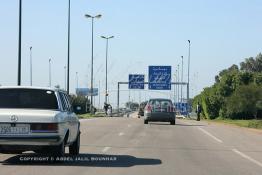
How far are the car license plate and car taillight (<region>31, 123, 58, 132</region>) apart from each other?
0.46ft

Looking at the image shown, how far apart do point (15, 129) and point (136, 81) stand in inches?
3242

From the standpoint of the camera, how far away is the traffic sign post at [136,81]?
319ft

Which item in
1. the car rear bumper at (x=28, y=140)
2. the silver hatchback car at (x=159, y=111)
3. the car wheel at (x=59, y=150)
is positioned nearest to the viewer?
the car rear bumper at (x=28, y=140)

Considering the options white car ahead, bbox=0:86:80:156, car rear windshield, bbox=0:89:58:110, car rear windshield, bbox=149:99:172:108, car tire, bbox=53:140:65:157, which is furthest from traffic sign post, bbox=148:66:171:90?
car tire, bbox=53:140:65:157

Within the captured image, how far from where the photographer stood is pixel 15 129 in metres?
15.9

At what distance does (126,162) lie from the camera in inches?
690

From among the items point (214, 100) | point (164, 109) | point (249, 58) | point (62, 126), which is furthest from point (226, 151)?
point (249, 58)

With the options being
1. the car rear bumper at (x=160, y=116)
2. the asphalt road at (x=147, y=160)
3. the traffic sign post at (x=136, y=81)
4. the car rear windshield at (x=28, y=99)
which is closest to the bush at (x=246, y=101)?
the traffic sign post at (x=136, y=81)

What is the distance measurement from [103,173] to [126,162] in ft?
8.80

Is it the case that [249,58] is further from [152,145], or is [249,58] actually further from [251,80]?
[152,145]

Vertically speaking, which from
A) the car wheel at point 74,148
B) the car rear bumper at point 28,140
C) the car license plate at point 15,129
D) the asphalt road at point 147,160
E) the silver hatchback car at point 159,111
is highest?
the silver hatchback car at point 159,111

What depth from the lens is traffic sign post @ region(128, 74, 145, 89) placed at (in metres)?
97.3

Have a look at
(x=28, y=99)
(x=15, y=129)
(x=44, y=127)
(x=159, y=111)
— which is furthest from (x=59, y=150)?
(x=159, y=111)

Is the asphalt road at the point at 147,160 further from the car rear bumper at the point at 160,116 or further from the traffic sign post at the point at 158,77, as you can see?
the traffic sign post at the point at 158,77
